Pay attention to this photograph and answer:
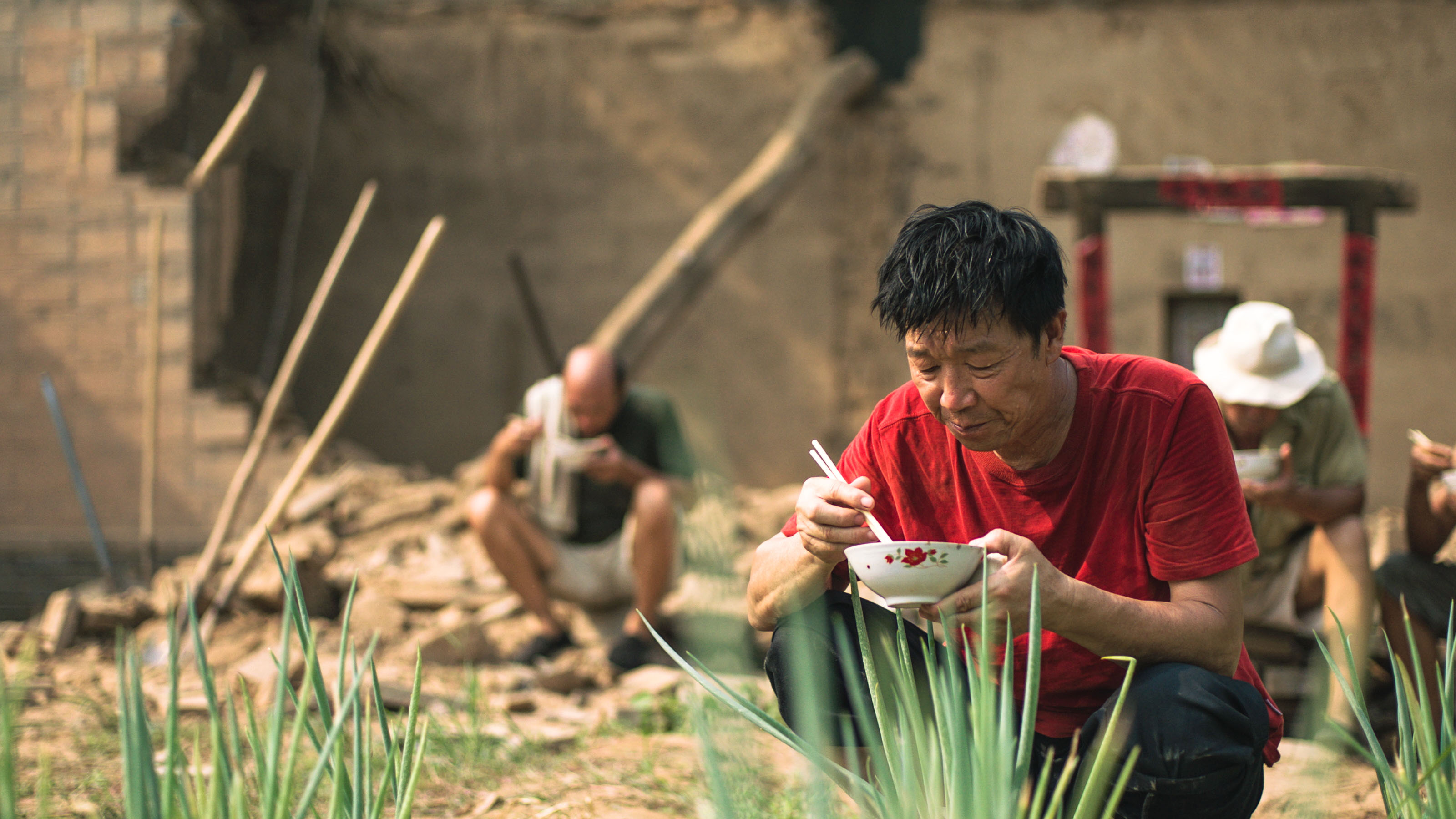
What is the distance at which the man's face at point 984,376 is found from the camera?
5.06 ft

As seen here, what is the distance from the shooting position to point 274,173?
6.60m

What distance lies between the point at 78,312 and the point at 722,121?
3.73 metres

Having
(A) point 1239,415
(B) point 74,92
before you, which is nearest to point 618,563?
(A) point 1239,415

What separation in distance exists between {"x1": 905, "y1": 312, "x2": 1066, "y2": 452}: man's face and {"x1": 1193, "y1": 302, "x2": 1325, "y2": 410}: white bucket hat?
5.13 feet

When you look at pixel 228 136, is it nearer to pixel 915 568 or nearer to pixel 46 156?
pixel 46 156

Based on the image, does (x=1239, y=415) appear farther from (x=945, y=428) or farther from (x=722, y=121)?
(x=722, y=121)

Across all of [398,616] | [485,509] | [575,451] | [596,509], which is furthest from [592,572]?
[398,616]

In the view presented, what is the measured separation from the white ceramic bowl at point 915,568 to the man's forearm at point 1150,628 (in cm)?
14

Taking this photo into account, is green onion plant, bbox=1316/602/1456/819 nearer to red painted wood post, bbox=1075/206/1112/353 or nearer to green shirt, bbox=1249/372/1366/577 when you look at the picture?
green shirt, bbox=1249/372/1366/577

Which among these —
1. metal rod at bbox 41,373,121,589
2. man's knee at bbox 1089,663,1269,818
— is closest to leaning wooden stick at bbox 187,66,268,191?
metal rod at bbox 41,373,121,589

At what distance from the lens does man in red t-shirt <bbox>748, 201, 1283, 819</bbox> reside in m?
1.54

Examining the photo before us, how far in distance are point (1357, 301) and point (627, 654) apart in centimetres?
273

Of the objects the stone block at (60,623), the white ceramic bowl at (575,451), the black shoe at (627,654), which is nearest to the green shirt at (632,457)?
the white ceramic bowl at (575,451)

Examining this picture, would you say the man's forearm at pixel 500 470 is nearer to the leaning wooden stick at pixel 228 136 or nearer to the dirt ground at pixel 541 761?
the dirt ground at pixel 541 761
